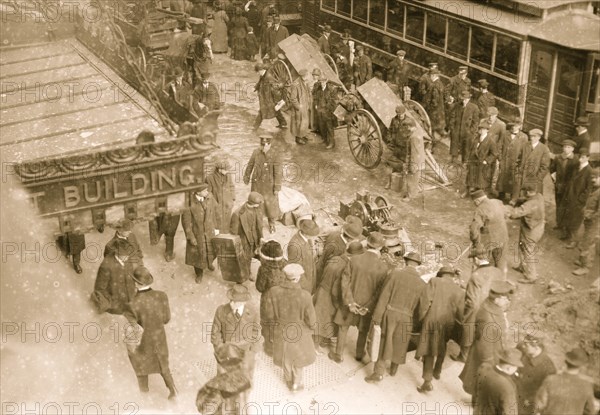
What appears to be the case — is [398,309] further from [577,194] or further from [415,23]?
[415,23]

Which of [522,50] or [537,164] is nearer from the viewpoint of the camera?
[537,164]

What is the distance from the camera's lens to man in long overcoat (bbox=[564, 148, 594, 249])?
39.2 feet

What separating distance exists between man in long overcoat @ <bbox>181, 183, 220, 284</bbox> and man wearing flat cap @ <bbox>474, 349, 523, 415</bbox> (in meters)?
4.72

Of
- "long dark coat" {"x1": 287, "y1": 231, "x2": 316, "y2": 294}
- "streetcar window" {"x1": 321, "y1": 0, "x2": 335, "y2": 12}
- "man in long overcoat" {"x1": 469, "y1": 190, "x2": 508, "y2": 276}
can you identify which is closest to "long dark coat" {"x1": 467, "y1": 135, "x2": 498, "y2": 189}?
"man in long overcoat" {"x1": 469, "y1": 190, "x2": 508, "y2": 276}

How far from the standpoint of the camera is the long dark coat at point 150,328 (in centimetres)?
849

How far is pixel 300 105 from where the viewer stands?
15891 mm

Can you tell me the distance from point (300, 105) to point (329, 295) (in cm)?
700

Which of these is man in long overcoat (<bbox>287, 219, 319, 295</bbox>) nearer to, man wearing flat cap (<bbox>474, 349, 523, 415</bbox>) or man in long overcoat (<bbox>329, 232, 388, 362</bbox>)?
man in long overcoat (<bbox>329, 232, 388, 362</bbox>)

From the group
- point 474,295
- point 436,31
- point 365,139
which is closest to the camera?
point 474,295

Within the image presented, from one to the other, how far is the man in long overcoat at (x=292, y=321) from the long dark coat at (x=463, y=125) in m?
6.82

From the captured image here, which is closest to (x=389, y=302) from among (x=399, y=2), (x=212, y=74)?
(x=399, y=2)

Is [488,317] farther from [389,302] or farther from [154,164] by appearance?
[154,164]

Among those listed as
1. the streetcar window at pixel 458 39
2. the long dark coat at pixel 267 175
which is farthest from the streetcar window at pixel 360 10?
the long dark coat at pixel 267 175

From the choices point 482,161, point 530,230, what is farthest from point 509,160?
point 530,230
